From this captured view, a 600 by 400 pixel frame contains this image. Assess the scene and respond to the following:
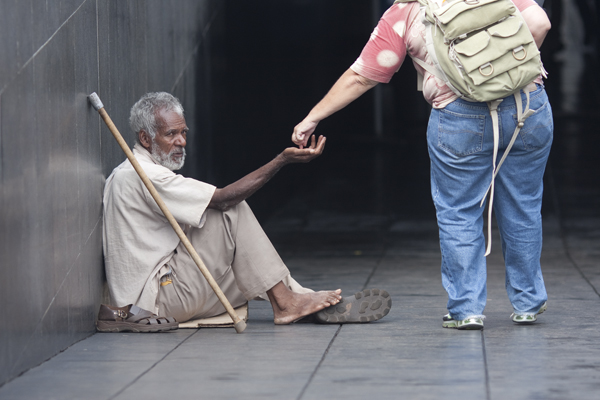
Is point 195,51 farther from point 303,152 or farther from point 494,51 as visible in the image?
point 494,51

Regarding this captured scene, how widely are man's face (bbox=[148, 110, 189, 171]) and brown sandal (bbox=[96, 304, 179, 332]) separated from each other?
0.74 meters

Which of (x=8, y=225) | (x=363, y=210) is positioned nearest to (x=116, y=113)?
(x=8, y=225)

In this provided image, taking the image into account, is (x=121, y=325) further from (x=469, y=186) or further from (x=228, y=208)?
(x=469, y=186)

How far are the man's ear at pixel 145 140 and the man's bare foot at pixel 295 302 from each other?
3.06 feet

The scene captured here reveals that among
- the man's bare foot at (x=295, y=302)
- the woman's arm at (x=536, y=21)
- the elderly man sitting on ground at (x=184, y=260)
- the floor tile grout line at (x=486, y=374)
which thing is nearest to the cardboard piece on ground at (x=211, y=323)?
the elderly man sitting on ground at (x=184, y=260)

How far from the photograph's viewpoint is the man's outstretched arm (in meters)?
4.42

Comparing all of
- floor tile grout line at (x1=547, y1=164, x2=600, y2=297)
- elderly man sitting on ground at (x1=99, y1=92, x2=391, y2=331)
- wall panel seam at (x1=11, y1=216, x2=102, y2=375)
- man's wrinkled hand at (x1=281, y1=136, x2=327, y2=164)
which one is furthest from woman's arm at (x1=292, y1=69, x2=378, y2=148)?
floor tile grout line at (x1=547, y1=164, x2=600, y2=297)

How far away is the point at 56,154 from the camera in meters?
4.02

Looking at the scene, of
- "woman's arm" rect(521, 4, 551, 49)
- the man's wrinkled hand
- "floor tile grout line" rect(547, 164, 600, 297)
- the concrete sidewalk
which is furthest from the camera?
"floor tile grout line" rect(547, 164, 600, 297)

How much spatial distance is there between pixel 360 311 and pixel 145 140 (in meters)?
1.35

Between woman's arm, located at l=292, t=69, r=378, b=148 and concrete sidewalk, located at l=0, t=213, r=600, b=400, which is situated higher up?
woman's arm, located at l=292, t=69, r=378, b=148

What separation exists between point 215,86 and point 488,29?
4.00 meters

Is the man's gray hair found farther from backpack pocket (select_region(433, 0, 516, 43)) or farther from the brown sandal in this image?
backpack pocket (select_region(433, 0, 516, 43))

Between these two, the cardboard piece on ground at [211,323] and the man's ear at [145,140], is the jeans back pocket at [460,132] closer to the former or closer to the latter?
the cardboard piece on ground at [211,323]
